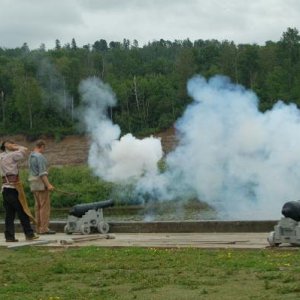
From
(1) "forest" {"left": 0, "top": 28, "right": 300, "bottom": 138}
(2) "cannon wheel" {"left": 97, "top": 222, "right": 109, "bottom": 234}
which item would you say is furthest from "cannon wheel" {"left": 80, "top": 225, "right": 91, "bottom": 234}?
(1) "forest" {"left": 0, "top": 28, "right": 300, "bottom": 138}

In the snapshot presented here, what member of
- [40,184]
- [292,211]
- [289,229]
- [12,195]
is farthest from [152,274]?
[40,184]

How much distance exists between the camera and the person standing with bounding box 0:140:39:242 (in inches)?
595

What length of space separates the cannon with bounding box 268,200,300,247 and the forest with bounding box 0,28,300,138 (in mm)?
44902

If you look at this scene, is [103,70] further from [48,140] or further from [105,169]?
[105,169]

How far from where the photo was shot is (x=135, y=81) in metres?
78.2

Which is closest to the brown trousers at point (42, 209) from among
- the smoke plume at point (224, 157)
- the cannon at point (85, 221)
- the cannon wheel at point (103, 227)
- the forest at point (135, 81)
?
the cannon at point (85, 221)

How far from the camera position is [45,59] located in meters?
116

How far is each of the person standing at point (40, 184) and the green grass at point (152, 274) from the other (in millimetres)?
4465

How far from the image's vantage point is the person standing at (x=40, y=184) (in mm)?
17016

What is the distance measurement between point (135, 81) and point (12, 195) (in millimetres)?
63607

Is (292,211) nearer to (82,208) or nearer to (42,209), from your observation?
(82,208)

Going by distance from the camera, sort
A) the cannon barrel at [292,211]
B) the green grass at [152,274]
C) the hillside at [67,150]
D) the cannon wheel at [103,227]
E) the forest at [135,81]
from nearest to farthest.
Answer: the green grass at [152,274], the cannon barrel at [292,211], the cannon wheel at [103,227], the forest at [135,81], the hillside at [67,150]

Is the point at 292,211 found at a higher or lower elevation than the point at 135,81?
lower

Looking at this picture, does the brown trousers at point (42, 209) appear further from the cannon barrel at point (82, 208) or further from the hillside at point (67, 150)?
the hillside at point (67, 150)
